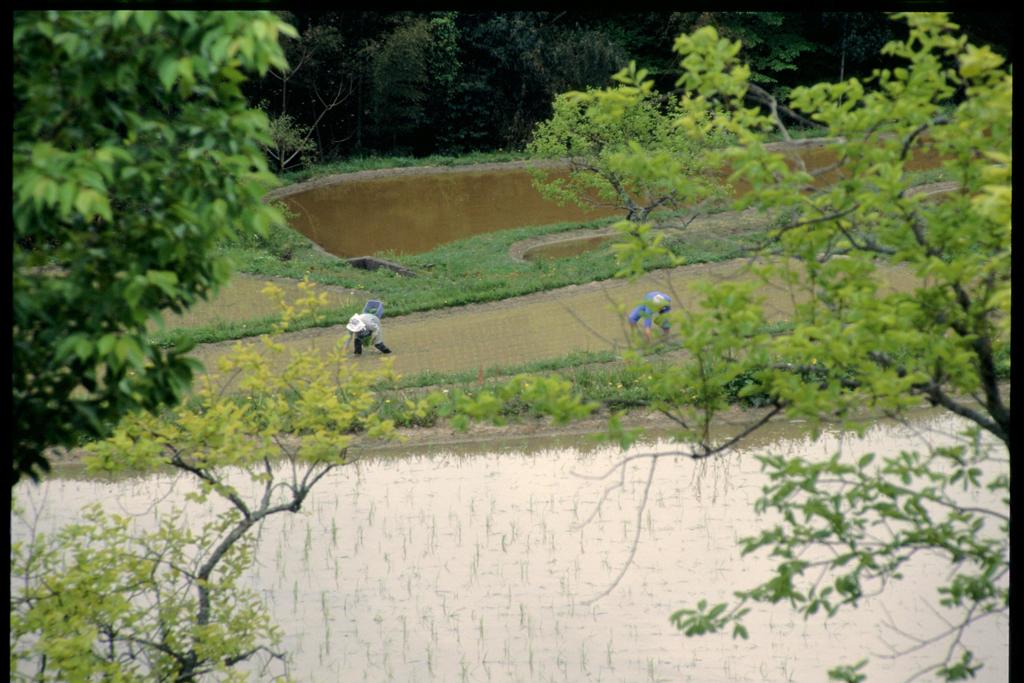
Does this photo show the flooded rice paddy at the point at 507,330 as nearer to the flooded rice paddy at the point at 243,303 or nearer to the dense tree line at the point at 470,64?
the flooded rice paddy at the point at 243,303

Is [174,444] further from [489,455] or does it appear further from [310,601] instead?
[489,455]

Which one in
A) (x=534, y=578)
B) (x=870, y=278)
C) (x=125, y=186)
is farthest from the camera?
(x=534, y=578)

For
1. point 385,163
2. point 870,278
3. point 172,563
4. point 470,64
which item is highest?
point 870,278

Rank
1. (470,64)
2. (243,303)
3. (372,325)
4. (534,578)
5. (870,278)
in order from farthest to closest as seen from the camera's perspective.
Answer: (243,303)
(470,64)
(372,325)
(534,578)
(870,278)

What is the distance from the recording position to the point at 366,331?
8.19m

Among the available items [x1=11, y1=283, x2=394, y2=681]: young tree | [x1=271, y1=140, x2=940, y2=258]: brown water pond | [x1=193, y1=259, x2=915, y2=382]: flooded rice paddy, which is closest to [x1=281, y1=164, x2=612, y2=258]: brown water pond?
[x1=271, y1=140, x2=940, y2=258]: brown water pond

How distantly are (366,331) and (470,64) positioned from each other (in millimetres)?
2472

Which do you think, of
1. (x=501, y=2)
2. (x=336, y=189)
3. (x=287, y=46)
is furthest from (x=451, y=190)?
(x=501, y=2)

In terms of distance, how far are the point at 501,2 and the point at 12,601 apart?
8.93 feet

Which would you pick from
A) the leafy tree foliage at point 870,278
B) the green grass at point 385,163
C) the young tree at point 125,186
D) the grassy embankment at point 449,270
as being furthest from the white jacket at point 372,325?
the young tree at point 125,186

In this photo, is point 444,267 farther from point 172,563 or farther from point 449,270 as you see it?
point 172,563

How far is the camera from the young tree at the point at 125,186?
3.01 meters

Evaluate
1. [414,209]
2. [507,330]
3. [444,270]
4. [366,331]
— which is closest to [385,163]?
[444,270]

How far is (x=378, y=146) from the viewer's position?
1001 cm
